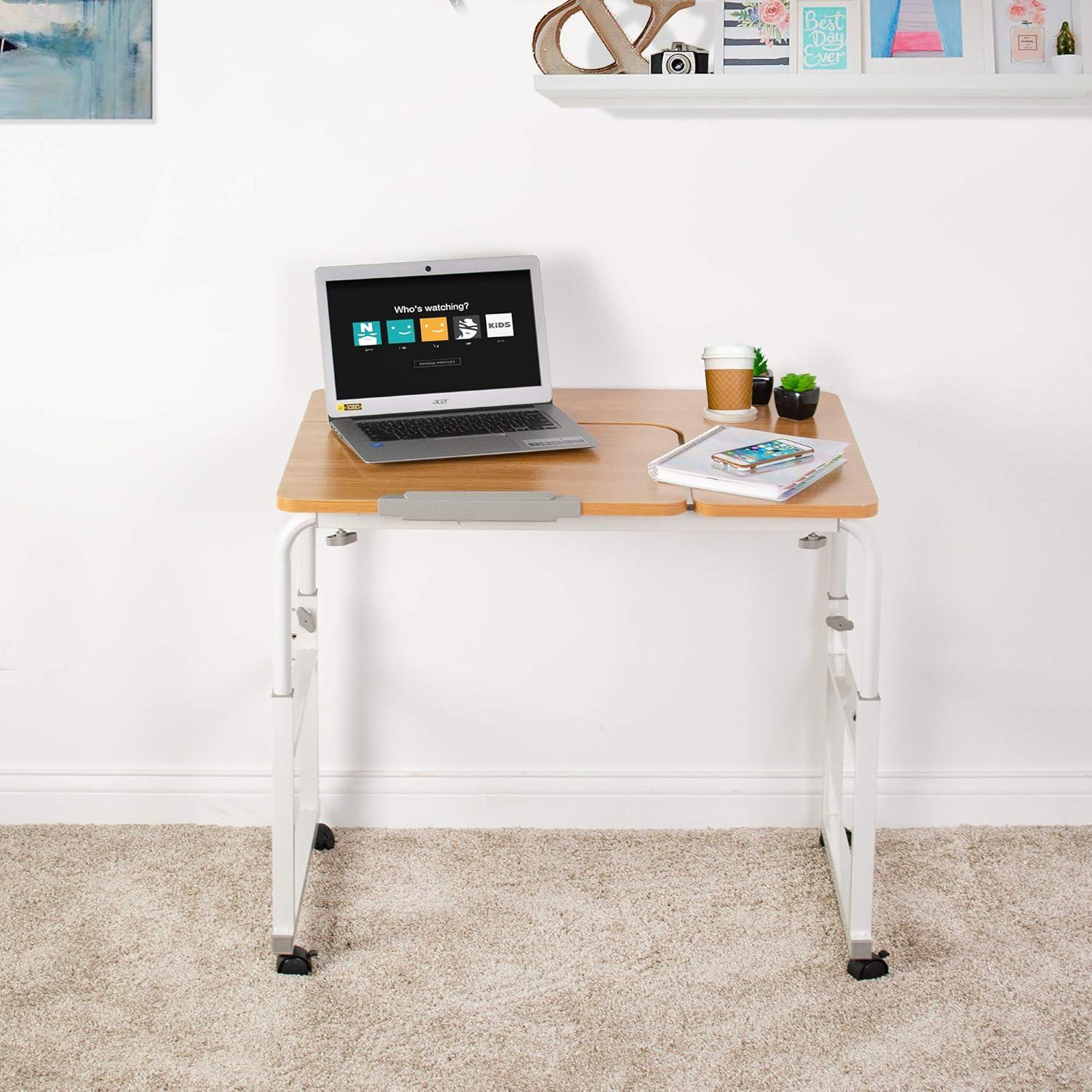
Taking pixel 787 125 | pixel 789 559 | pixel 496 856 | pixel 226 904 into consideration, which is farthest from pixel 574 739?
pixel 787 125

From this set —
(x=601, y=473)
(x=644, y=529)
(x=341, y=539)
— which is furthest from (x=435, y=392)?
(x=644, y=529)

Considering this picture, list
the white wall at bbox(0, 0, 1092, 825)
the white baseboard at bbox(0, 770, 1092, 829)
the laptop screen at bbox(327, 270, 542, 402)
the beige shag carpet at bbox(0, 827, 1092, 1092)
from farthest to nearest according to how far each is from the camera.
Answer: the white baseboard at bbox(0, 770, 1092, 829) < the white wall at bbox(0, 0, 1092, 825) < the laptop screen at bbox(327, 270, 542, 402) < the beige shag carpet at bbox(0, 827, 1092, 1092)

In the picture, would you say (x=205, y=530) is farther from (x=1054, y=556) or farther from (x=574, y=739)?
(x=1054, y=556)

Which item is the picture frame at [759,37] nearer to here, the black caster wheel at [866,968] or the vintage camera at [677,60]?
the vintage camera at [677,60]

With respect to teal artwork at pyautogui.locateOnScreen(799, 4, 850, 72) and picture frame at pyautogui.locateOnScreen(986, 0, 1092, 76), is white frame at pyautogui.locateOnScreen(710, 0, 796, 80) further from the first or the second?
picture frame at pyautogui.locateOnScreen(986, 0, 1092, 76)

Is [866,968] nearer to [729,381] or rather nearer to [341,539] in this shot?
[729,381]

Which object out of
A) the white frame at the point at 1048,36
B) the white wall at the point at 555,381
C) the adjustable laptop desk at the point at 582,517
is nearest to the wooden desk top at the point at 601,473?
the adjustable laptop desk at the point at 582,517

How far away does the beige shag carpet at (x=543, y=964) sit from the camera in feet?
6.01

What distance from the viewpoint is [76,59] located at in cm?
212

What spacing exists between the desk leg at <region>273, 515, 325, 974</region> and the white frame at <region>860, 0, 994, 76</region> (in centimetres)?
118

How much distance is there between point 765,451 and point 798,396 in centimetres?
26

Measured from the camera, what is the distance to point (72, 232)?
220 centimetres

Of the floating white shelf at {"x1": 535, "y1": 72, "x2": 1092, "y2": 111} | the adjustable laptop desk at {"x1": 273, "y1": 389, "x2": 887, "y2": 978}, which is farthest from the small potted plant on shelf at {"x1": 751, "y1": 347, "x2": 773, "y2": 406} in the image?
the floating white shelf at {"x1": 535, "y1": 72, "x2": 1092, "y2": 111}

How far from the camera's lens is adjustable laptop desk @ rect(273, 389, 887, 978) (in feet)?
5.53
